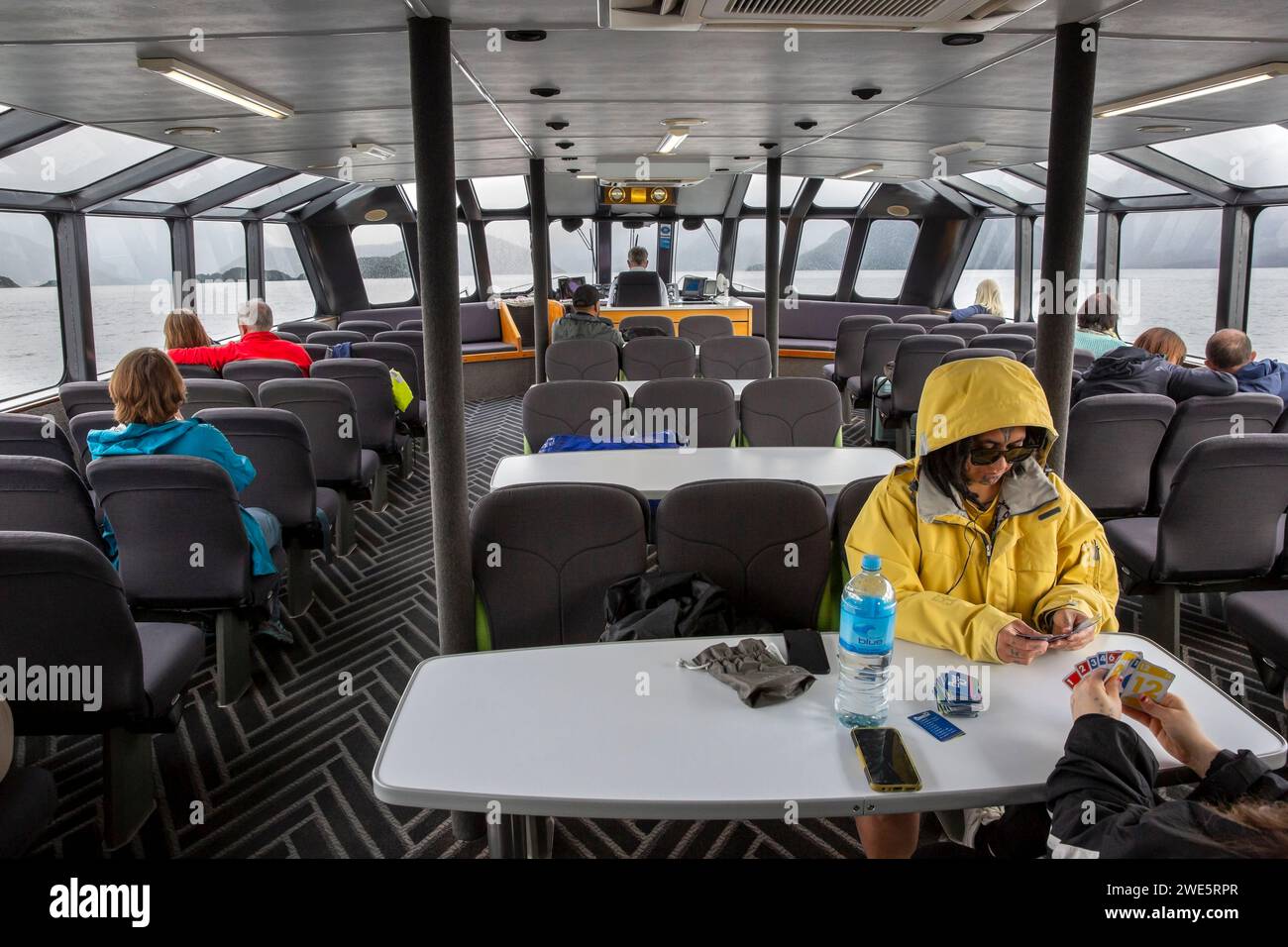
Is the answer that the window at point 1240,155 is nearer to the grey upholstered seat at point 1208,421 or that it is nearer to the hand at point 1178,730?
the grey upholstered seat at point 1208,421

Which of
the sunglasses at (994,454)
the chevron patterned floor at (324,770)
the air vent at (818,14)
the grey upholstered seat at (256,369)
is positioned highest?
the air vent at (818,14)

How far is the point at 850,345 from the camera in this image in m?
9.97

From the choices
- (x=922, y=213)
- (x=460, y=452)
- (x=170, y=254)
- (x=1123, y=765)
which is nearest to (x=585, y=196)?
(x=922, y=213)

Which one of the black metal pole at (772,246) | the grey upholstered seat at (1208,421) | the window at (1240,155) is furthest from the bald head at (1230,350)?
the black metal pole at (772,246)

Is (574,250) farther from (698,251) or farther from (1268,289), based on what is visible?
(1268,289)

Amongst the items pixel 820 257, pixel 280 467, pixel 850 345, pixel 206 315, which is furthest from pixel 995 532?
pixel 820 257

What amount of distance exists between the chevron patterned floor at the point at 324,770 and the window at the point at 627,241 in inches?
401

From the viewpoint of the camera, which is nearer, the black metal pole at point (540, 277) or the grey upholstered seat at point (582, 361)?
the grey upholstered seat at point (582, 361)

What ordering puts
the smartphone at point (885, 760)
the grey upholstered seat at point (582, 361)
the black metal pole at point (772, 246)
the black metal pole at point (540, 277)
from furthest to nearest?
the black metal pole at point (540, 277) < the black metal pole at point (772, 246) < the grey upholstered seat at point (582, 361) < the smartphone at point (885, 760)

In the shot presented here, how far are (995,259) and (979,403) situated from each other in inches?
464

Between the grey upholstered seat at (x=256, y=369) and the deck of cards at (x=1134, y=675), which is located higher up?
the grey upholstered seat at (x=256, y=369)

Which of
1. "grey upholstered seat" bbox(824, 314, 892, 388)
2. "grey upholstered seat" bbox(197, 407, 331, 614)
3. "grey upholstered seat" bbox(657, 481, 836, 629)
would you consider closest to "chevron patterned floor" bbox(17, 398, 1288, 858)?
"grey upholstered seat" bbox(197, 407, 331, 614)

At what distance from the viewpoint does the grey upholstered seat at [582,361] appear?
7453mm

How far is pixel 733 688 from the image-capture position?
6.68 ft
